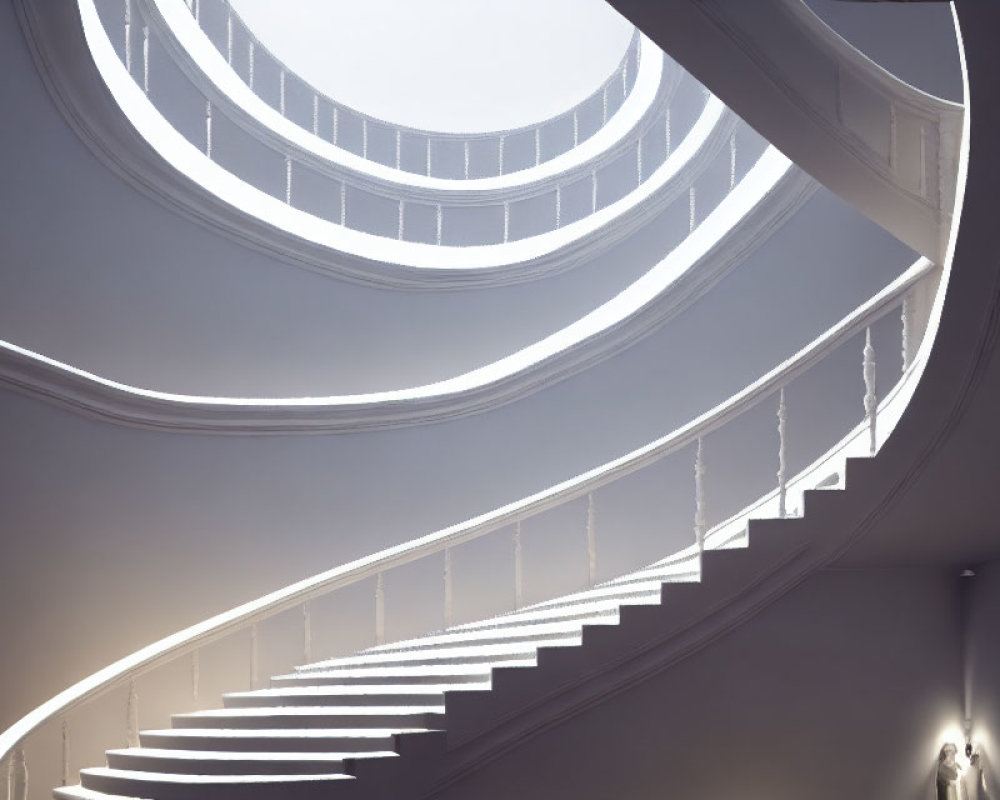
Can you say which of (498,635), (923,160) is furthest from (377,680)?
(923,160)

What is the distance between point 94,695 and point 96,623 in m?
1.21

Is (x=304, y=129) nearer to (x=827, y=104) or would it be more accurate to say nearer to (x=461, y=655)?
(x=827, y=104)

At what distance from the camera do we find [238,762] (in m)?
5.40

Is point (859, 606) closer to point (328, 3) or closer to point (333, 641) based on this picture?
point (333, 641)

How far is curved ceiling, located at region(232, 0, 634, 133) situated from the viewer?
1308 cm

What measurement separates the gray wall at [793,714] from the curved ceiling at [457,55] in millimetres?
8277

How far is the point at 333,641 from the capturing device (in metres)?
8.34

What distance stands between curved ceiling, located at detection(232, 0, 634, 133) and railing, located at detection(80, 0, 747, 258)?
1.27 meters

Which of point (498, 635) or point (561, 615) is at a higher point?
point (561, 615)

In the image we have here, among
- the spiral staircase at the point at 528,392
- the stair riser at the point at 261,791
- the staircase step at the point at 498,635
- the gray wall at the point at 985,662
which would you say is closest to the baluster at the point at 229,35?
the spiral staircase at the point at 528,392

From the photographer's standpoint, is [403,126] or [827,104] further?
[403,126]

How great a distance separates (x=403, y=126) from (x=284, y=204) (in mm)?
2815

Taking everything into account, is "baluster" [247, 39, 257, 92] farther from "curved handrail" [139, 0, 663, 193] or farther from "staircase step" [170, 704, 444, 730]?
"staircase step" [170, 704, 444, 730]

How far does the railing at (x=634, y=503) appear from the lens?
6031 millimetres
